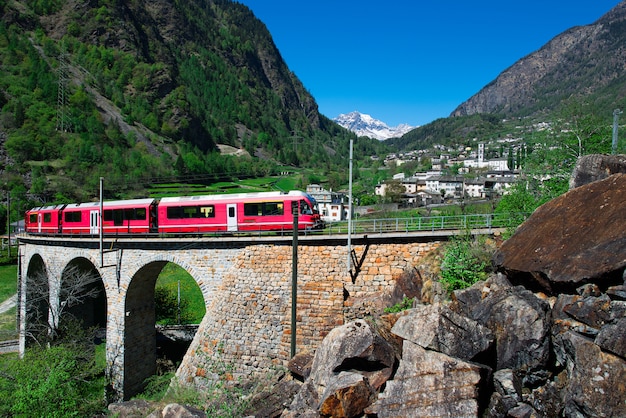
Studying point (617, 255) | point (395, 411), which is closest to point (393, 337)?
point (395, 411)

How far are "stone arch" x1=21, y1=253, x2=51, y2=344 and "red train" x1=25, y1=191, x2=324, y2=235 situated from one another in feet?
13.8

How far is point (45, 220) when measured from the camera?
30.1 m

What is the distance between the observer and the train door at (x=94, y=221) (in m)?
25.8

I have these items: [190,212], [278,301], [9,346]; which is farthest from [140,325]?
[9,346]

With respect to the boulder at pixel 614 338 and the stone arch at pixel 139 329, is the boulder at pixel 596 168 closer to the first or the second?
the boulder at pixel 614 338

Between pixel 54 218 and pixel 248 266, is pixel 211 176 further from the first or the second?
pixel 248 266

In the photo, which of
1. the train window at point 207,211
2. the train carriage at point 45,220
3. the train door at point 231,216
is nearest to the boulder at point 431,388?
the train door at point 231,216

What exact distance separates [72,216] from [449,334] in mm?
26620

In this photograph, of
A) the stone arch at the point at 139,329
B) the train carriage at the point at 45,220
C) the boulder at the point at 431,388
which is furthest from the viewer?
the train carriage at the point at 45,220

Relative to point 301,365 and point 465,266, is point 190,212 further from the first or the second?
point 465,266

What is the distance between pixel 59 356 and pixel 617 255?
2301cm

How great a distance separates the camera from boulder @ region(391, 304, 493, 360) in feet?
30.3

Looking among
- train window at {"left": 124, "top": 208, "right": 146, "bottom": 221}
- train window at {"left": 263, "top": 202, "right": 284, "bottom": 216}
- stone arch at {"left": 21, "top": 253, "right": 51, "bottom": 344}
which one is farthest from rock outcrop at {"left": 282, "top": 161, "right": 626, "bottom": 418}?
stone arch at {"left": 21, "top": 253, "right": 51, "bottom": 344}

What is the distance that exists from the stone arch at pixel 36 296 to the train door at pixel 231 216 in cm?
1433
